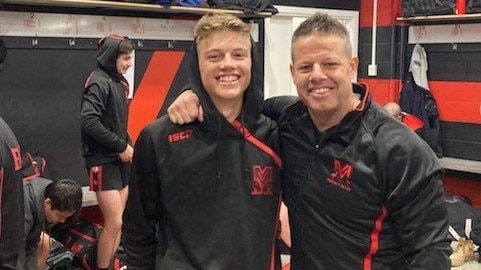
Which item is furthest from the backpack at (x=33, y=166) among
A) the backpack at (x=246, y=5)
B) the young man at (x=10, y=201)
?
the backpack at (x=246, y=5)

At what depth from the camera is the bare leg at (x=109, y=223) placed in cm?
368

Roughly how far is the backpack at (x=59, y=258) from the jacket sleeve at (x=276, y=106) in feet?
7.68

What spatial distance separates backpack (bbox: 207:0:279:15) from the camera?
480 cm

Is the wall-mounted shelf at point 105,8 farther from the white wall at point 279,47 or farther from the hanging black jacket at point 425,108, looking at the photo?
the hanging black jacket at point 425,108

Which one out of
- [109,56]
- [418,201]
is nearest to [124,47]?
[109,56]

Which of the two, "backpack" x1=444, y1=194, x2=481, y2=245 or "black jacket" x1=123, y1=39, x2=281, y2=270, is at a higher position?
"black jacket" x1=123, y1=39, x2=281, y2=270

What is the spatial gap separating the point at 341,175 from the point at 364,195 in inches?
3.3

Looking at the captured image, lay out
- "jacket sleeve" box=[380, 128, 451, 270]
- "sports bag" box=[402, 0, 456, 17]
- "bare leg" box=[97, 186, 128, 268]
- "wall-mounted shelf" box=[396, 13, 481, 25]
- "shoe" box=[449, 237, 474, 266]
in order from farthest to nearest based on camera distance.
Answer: "sports bag" box=[402, 0, 456, 17], "wall-mounted shelf" box=[396, 13, 481, 25], "shoe" box=[449, 237, 474, 266], "bare leg" box=[97, 186, 128, 268], "jacket sleeve" box=[380, 128, 451, 270]

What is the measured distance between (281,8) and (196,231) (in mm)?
4233

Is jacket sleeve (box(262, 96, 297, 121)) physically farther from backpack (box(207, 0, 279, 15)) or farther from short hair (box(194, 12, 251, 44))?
backpack (box(207, 0, 279, 15))

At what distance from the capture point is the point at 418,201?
4.83 ft

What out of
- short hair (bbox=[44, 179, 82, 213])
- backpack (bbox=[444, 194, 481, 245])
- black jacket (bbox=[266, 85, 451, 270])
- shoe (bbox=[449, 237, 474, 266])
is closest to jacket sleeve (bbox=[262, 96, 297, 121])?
black jacket (bbox=[266, 85, 451, 270])

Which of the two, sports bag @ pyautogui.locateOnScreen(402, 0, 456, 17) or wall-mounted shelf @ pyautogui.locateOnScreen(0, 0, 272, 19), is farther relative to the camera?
sports bag @ pyautogui.locateOnScreen(402, 0, 456, 17)

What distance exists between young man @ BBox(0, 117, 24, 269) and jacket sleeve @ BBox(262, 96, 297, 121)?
821 mm
